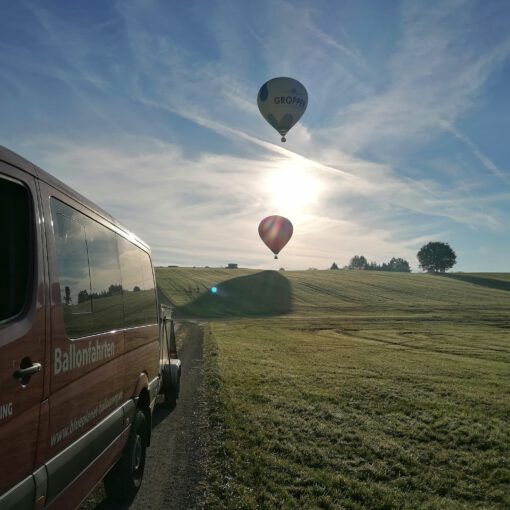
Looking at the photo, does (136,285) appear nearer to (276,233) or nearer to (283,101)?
(283,101)

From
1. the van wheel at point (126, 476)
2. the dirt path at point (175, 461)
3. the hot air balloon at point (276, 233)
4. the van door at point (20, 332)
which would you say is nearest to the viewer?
the van door at point (20, 332)

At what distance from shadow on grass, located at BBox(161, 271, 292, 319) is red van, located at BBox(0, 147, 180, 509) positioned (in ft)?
193

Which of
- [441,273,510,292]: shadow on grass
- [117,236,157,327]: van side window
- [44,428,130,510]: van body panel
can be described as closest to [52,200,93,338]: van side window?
[44,428,130,510]: van body panel

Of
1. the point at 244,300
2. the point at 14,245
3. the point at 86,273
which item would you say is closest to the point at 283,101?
the point at 86,273

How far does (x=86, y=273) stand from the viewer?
15.9 ft

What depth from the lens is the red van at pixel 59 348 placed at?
10.8 ft

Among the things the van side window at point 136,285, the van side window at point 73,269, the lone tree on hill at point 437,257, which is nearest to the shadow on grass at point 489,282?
the lone tree on hill at point 437,257

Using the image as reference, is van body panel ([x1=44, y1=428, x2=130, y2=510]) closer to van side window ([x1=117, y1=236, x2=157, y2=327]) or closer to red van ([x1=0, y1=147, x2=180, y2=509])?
red van ([x1=0, y1=147, x2=180, y2=509])

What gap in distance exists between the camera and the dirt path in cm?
652

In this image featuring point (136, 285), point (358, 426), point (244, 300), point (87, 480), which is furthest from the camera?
point (244, 300)

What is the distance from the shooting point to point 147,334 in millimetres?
8289

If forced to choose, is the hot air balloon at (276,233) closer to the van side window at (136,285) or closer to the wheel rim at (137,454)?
the van side window at (136,285)

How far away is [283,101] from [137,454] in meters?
39.6

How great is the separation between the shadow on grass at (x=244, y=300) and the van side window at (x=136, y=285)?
55.9m
